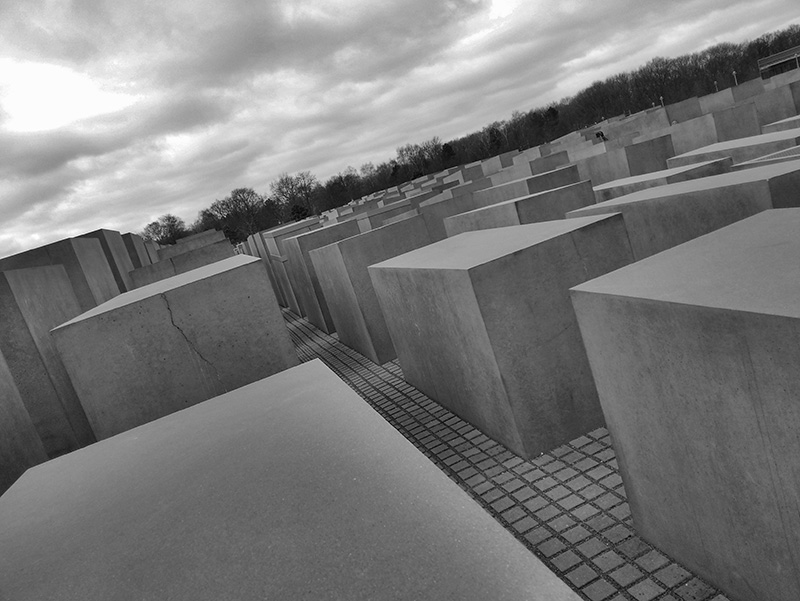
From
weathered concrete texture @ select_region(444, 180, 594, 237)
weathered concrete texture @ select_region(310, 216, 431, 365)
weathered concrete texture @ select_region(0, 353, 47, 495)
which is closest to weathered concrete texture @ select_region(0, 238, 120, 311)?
weathered concrete texture @ select_region(0, 353, 47, 495)

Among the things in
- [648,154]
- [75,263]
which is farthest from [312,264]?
[648,154]

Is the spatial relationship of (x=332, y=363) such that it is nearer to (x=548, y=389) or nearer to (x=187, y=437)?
(x=548, y=389)

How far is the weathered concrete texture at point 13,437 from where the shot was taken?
5199mm

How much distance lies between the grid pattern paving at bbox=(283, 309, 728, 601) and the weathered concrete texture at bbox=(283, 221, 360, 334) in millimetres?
6670

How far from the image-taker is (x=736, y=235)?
3643mm

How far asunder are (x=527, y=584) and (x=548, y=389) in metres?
3.70

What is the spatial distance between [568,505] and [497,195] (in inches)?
386

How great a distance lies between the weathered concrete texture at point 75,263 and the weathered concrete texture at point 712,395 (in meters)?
6.92

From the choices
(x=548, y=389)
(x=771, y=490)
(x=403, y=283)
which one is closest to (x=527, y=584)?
(x=771, y=490)

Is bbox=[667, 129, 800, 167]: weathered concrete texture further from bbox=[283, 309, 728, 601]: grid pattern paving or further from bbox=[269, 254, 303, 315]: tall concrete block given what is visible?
bbox=[269, 254, 303, 315]: tall concrete block

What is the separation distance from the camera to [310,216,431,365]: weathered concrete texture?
9.48 metres

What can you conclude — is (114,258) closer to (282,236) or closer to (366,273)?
(366,273)

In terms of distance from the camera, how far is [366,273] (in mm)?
9656

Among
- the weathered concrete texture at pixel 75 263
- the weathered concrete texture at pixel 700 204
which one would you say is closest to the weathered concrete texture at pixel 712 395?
the weathered concrete texture at pixel 700 204
